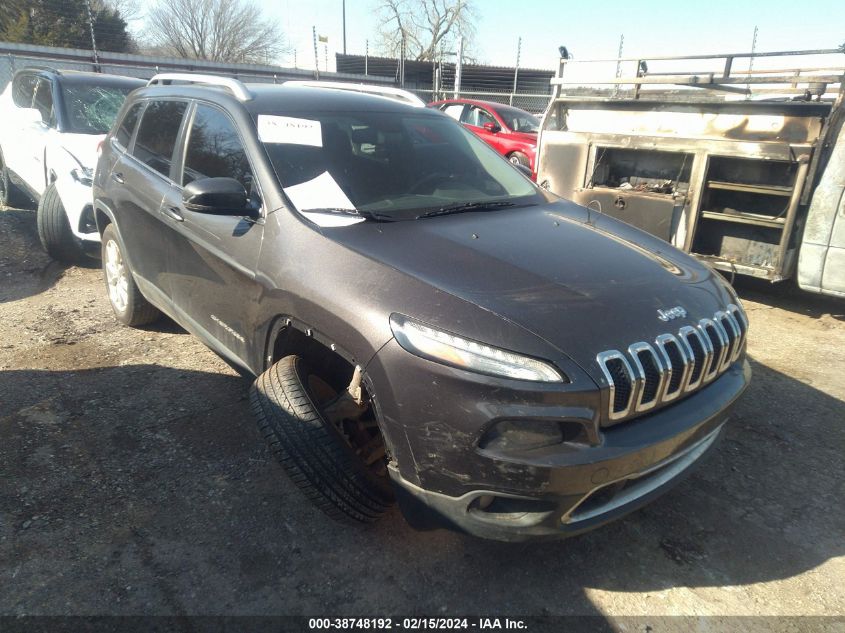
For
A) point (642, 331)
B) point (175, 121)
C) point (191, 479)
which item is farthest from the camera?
point (175, 121)

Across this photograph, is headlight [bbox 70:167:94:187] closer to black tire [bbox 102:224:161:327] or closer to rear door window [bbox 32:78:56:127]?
black tire [bbox 102:224:161:327]

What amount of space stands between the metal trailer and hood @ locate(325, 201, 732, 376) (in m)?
1.52

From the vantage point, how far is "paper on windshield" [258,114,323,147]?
114 inches

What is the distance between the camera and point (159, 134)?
12.3 feet

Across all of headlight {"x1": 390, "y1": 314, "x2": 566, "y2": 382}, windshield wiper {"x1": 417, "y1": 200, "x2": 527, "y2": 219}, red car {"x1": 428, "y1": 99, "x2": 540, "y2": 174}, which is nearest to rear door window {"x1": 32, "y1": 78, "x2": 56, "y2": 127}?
windshield wiper {"x1": 417, "y1": 200, "x2": 527, "y2": 219}

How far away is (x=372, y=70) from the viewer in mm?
30750

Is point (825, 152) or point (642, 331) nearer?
point (642, 331)

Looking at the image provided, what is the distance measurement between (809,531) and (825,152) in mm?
3397

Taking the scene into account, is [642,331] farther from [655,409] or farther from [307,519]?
[307,519]

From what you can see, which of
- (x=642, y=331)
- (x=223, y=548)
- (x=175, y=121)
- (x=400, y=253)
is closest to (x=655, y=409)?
(x=642, y=331)

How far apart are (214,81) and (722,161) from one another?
4.40m

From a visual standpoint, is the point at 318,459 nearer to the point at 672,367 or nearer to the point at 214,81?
the point at 672,367

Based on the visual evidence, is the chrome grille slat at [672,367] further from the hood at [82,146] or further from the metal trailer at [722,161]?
the hood at [82,146]

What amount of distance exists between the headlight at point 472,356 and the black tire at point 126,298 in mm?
2897
